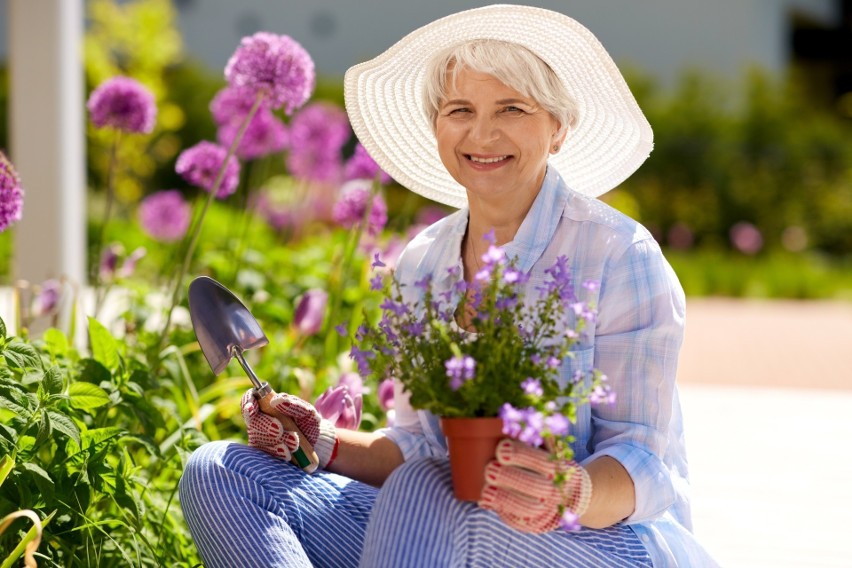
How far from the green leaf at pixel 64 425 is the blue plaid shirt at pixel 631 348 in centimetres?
64

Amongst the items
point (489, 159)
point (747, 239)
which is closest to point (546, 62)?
point (489, 159)

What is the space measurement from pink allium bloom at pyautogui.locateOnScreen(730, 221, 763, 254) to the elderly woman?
9.54 metres

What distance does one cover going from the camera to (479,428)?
4.75 feet

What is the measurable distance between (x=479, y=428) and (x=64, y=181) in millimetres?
2807

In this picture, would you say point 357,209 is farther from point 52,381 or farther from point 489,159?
point 52,381

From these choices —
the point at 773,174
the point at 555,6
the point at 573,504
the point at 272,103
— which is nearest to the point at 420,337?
the point at 573,504

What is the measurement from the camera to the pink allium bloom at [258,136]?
11.3 ft

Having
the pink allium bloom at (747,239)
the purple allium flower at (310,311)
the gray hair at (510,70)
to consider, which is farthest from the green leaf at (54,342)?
the pink allium bloom at (747,239)

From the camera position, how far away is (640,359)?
5.80ft

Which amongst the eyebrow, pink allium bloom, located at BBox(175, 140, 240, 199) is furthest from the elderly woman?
pink allium bloom, located at BBox(175, 140, 240, 199)

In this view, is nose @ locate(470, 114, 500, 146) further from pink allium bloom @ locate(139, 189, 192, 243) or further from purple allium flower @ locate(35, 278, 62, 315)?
pink allium bloom @ locate(139, 189, 192, 243)

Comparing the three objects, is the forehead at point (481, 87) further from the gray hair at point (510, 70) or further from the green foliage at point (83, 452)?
the green foliage at point (83, 452)

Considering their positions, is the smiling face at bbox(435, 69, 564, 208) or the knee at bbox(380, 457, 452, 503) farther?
the smiling face at bbox(435, 69, 564, 208)

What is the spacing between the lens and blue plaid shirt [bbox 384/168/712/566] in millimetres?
1737
